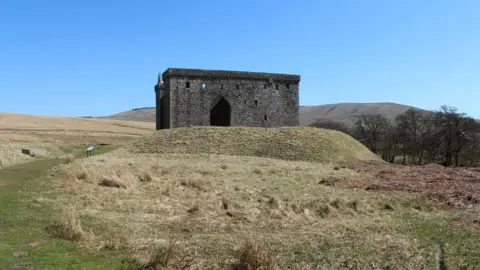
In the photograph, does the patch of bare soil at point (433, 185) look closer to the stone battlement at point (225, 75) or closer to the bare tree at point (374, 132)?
the stone battlement at point (225, 75)

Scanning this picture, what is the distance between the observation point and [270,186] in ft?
59.5

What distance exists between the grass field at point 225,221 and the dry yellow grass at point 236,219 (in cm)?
3

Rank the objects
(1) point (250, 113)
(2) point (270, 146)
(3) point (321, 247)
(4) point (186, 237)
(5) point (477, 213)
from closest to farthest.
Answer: (3) point (321, 247), (4) point (186, 237), (5) point (477, 213), (2) point (270, 146), (1) point (250, 113)

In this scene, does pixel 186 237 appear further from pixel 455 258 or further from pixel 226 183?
pixel 226 183

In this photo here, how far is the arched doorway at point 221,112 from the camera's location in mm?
42781

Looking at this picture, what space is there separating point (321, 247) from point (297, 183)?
1059cm

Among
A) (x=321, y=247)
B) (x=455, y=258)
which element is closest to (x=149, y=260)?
(x=321, y=247)

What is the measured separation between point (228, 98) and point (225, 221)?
31341 mm

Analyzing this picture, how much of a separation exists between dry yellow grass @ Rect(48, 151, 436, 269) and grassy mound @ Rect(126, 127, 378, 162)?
14548mm

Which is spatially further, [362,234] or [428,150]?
Result: [428,150]

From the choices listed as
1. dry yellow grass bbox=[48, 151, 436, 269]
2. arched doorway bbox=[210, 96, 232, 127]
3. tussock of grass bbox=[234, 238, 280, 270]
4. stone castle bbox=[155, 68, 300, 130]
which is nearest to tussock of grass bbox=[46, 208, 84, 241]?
dry yellow grass bbox=[48, 151, 436, 269]

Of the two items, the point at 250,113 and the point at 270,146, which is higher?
the point at 250,113

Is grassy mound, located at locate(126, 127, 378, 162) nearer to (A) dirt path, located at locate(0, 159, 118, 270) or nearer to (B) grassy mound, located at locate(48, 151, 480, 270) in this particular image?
(B) grassy mound, located at locate(48, 151, 480, 270)

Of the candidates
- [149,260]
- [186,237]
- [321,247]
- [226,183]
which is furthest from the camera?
[226,183]
